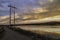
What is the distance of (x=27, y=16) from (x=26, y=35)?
304mm

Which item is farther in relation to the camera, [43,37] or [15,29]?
[15,29]

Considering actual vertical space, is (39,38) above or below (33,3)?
below

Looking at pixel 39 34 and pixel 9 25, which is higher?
pixel 9 25

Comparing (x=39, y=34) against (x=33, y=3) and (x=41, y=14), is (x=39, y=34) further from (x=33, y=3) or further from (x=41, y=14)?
(x=33, y=3)

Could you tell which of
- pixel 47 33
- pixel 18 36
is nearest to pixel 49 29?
pixel 47 33

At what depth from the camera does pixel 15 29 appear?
203cm

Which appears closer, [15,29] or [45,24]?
[45,24]

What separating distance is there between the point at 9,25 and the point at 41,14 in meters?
0.55

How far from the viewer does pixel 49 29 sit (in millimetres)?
1863

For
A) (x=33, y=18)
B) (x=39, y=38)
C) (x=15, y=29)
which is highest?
(x=33, y=18)

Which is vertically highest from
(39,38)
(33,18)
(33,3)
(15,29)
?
(33,3)

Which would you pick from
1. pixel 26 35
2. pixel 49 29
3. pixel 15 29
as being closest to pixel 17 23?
pixel 15 29

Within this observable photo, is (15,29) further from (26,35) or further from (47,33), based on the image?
(47,33)

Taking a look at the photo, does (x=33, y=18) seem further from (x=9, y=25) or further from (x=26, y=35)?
(x=9, y=25)
